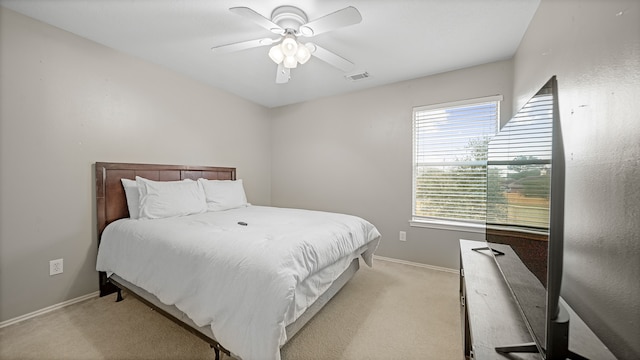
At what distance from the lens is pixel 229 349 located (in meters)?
1.32

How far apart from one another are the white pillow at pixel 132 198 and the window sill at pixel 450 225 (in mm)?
3077

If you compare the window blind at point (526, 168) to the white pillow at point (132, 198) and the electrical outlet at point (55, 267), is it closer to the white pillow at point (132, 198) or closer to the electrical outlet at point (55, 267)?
the white pillow at point (132, 198)

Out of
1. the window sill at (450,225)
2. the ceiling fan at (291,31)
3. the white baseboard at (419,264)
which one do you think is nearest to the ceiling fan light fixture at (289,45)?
the ceiling fan at (291,31)

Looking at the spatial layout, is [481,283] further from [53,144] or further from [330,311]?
[53,144]

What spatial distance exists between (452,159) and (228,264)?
2.76m

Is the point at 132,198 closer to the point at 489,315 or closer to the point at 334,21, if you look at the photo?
the point at 334,21

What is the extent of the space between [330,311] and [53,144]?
2771 mm

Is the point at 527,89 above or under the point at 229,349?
above

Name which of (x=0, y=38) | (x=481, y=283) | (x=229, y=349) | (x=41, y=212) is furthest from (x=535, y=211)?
(x=0, y=38)

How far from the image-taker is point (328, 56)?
2.07 metres

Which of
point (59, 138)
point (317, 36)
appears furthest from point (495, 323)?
point (59, 138)

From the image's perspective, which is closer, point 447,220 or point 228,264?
point 228,264

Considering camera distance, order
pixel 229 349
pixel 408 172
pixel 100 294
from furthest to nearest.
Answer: pixel 408 172
pixel 100 294
pixel 229 349

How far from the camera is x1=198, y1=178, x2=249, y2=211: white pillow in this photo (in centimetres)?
291
